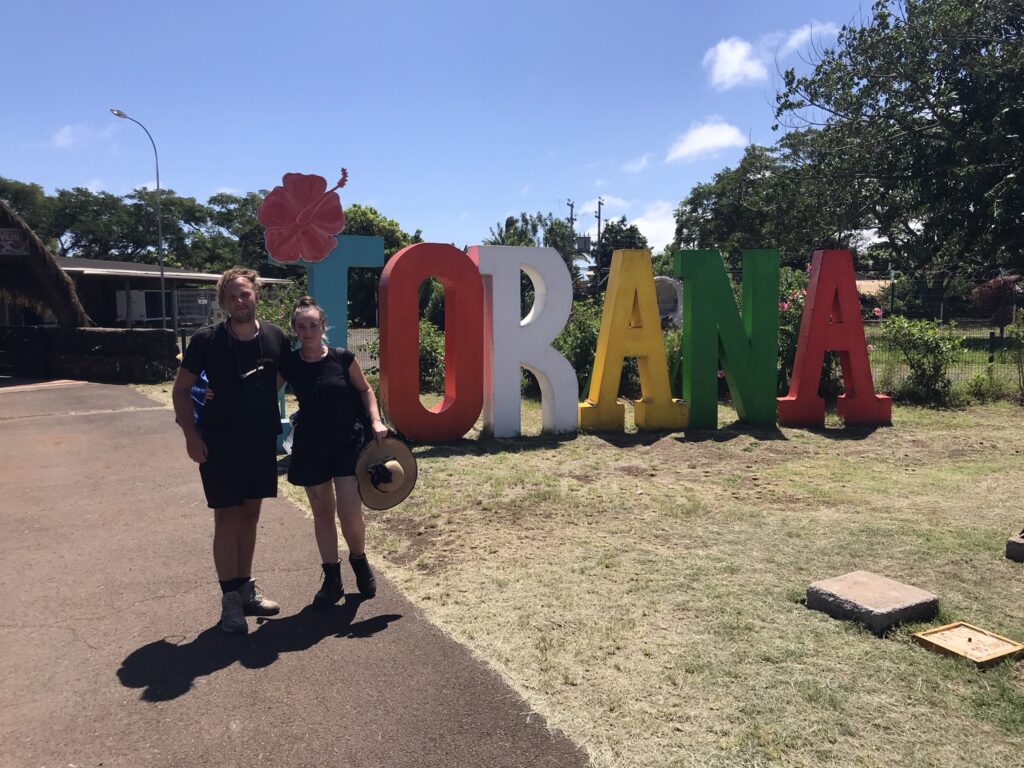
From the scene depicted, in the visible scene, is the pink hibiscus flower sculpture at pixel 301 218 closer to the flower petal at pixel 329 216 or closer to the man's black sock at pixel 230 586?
the flower petal at pixel 329 216

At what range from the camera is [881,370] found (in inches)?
532

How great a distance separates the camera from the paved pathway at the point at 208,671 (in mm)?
2766

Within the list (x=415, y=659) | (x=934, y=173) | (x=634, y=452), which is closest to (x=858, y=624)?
(x=415, y=659)

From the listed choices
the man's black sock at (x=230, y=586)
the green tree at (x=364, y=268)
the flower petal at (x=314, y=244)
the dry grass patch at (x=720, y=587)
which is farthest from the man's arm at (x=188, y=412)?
the green tree at (x=364, y=268)

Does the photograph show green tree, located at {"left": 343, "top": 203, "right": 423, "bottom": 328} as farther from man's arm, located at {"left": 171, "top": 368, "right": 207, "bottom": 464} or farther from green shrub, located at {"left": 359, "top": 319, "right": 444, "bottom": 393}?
man's arm, located at {"left": 171, "top": 368, "right": 207, "bottom": 464}

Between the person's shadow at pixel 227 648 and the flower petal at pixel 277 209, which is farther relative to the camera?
the flower petal at pixel 277 209

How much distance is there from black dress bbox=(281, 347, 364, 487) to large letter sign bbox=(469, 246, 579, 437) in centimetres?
537

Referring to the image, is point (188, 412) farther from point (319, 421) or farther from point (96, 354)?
point (96, 354)

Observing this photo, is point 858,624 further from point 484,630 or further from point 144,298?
point 144,298

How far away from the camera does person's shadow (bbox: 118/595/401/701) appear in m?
3.28

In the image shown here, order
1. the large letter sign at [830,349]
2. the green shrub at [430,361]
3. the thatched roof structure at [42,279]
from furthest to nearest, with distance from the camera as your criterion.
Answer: the thatched roof structure at [42,279]
the green shrub at [430,361]
the large letter sign at [830,349]


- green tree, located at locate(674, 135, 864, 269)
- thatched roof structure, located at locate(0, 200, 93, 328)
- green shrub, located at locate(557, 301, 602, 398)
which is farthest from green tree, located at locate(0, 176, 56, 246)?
green shrub, located at locate(557, 301, 602, 398)

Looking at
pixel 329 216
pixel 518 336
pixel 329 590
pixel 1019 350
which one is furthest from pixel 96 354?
pixel 1019 350

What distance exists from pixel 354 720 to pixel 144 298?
34423 mm
